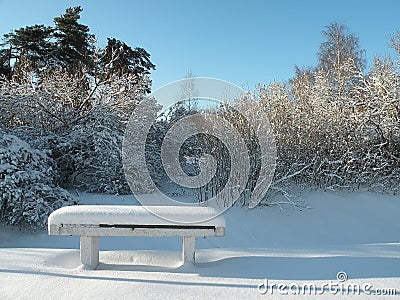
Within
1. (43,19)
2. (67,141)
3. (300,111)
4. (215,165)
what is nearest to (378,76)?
(300,111)

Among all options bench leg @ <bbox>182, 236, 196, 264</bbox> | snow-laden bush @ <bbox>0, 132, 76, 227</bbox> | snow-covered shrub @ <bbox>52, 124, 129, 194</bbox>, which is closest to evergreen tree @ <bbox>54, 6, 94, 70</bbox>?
snow-covered shrub @ <bbox>52, 124, 129, 194</bbox>

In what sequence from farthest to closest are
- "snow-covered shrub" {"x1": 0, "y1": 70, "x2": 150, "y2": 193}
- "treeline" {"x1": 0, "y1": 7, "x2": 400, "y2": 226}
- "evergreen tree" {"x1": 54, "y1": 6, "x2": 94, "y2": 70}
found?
"evergreen tree" {"x1": 54, "y1": 6, "x2": 94, "y2": 70}, "snow-covered shrub" {"x1": 0, "y1": 70, "x2": 150, "y2": 193}, "treeline" {"x1": 0, "y1": 7, "x2": 400, "y2": 226}

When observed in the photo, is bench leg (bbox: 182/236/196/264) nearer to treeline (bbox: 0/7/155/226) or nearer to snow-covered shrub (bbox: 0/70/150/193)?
treeline (bbox: 0/7/155/226)

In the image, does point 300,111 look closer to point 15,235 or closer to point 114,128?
point 114,128

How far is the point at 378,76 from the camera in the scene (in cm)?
777

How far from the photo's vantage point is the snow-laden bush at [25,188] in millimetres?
5211

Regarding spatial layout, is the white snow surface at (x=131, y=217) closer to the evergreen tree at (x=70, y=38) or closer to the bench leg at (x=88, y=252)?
the bench leg at (x=88, y=252)

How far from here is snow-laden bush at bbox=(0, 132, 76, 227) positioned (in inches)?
205

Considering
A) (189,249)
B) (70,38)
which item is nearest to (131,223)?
(189,249)

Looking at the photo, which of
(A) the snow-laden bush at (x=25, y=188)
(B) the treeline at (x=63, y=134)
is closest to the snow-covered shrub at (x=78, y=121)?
(B) the treeline at (x=63, y=134)

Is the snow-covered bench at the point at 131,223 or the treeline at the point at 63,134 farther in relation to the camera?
the treeline at the point at 63,134

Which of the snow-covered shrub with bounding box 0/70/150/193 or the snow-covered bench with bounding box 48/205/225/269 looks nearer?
the snow-covered bench with bounding box 48/205/225/269

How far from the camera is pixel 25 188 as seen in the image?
5426mm

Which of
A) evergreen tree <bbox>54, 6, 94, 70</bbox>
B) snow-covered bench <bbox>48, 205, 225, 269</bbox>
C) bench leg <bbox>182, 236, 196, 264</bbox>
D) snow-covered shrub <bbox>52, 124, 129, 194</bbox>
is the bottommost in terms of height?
bench leg <bbox>182, 236, 196, 264</bbox>
